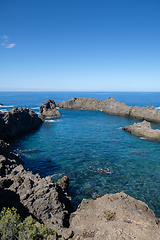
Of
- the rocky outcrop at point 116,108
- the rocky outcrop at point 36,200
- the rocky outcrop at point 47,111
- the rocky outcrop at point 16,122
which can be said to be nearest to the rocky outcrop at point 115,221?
the rocky outcrop at point 36,200

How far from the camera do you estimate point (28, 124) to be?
7094cm

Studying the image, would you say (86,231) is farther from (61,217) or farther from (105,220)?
(61,217)

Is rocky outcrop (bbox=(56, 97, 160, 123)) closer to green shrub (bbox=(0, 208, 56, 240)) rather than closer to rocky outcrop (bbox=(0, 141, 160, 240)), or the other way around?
rocky outcrop (bbox=(0, 141, 160, 240))

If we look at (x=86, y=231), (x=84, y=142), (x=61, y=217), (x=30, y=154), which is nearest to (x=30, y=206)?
(x=61, y=217)

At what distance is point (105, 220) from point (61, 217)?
4.84 meters

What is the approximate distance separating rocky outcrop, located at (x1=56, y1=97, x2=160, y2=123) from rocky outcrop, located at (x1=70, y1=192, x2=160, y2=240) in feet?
266

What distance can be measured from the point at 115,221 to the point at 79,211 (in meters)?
4.42

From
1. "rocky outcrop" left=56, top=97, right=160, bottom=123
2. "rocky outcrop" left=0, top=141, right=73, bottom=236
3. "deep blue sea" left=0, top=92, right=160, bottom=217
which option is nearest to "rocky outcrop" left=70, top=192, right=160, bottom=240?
"rocky outcrop" left=0, top=141, right=73, bottom=236

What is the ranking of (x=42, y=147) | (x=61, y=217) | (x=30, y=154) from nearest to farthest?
(x=61, y=217)
(x=30, y=154)
(x=42, y=147)

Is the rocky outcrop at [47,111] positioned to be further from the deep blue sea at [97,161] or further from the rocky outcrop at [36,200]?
the rocky outcrop at [36,200]

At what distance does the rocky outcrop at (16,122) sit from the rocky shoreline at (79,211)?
34.9 metres

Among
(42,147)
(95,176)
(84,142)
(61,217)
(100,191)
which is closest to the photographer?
(61,217)

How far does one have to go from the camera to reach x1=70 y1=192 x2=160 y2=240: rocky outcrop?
12.0 metres

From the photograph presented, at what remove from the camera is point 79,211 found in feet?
54.1
